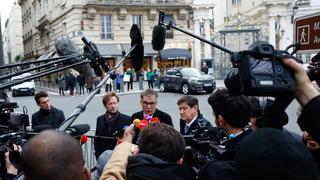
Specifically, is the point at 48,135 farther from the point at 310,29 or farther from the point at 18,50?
the point at 18,50

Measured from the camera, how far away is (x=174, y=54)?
3569cm

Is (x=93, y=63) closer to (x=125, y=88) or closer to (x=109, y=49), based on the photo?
(x=125, y=88)

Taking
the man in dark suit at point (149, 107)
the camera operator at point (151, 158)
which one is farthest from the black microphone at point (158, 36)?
the man in dark suit at point (149, 107)

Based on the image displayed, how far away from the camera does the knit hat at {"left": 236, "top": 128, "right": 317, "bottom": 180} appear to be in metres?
1.50

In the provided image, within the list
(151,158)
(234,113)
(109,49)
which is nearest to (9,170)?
(151,158)

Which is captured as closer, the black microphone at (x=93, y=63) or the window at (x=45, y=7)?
the black microphone at (x=93, y=63)

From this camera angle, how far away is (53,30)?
43.0 m

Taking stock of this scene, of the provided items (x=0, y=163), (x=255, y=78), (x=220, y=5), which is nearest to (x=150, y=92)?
(x=0, y=163)

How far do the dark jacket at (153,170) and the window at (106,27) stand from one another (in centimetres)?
3522

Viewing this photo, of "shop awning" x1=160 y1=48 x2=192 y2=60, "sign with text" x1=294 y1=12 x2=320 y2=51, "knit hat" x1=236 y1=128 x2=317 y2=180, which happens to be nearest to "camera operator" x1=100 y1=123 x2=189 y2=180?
"knit hat" x1=236 y1=128 x2=317 y2=180

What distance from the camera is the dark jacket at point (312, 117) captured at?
1845mm

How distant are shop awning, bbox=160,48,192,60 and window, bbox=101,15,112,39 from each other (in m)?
5.36

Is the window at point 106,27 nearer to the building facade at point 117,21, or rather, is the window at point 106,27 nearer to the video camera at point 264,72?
the building facade at point 117,21

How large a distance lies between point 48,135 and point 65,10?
122ft
